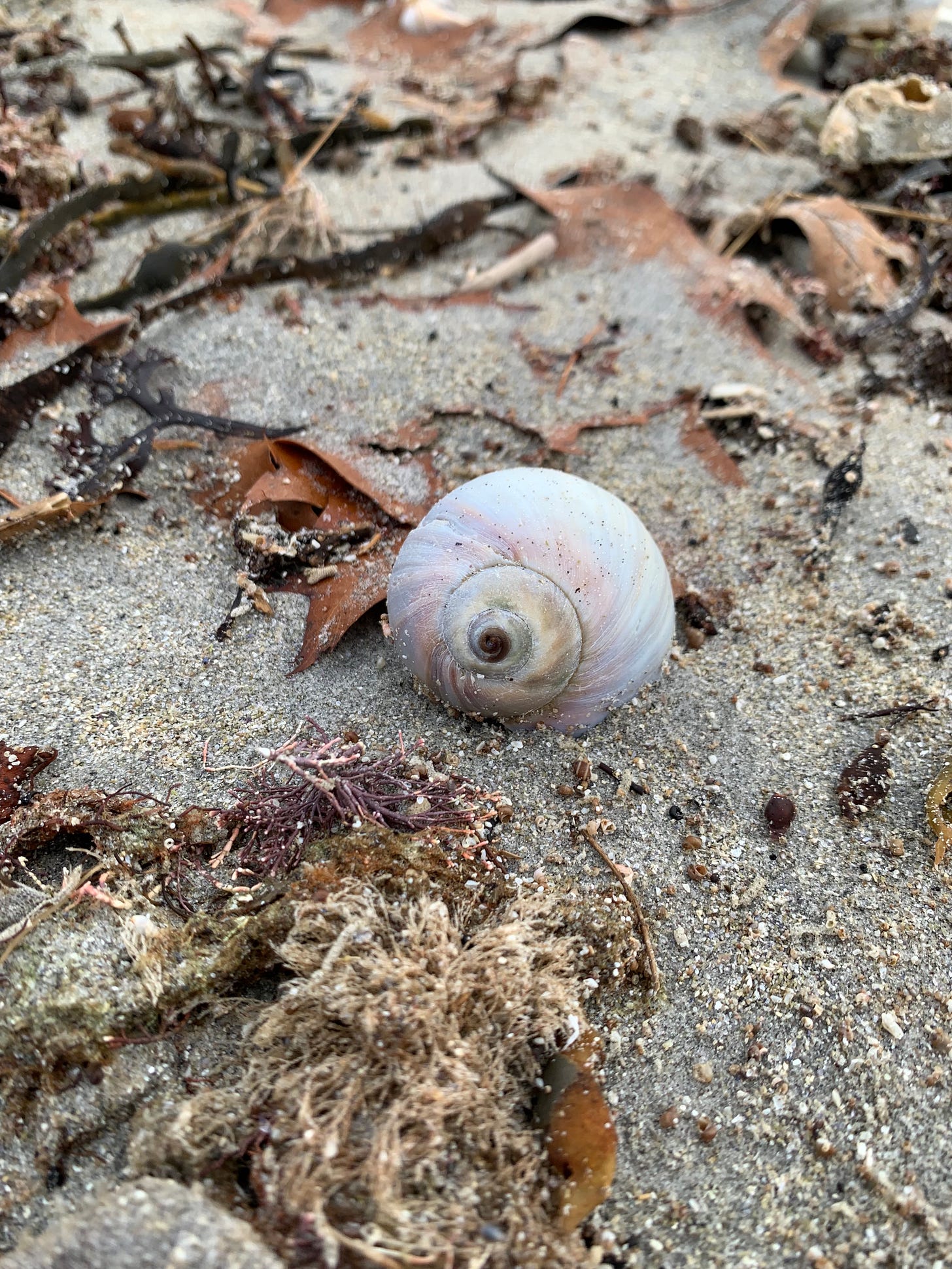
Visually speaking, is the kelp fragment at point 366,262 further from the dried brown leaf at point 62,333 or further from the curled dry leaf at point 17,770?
the curled dry leaf at point 17,770

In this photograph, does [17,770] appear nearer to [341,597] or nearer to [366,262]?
[341,597]

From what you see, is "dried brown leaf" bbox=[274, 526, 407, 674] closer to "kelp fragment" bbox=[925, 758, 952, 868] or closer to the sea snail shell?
the sea snail shell

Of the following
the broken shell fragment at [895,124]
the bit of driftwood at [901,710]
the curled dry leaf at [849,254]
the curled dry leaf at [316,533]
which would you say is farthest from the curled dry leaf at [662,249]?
the curled dry leaf at [316,533]

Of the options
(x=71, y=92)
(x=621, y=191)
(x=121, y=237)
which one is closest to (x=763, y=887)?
(x=621, y=191)

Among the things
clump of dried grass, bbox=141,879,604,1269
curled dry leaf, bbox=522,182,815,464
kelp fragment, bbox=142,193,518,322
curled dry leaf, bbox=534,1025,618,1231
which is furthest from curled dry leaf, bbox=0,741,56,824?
curled dry leaf, bbox=522,182,815,464

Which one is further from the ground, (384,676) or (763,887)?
(384,676)

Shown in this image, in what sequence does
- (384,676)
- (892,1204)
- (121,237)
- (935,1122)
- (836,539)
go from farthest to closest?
1. (121,237)
2. (836,539)
3. (384,676)
4. (935,1122)
5. (892,1204)

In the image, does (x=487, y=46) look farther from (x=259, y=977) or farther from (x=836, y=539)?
(x=259, y=977)
